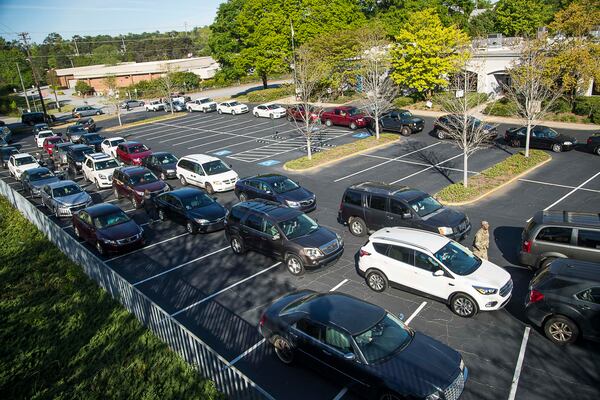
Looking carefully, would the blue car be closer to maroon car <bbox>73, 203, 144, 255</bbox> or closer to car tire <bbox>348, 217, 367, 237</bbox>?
car tire <bbox>348, 217, 367, 237</bbox>

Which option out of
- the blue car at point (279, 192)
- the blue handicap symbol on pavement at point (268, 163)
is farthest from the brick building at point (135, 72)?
the blue car at point (279, 192)

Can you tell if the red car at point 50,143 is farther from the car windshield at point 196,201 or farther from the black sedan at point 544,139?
the black sedan at point 544,139

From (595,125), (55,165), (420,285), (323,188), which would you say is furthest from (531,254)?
(55,165)

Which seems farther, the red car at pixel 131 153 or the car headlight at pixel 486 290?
the red car at pixel 131 153

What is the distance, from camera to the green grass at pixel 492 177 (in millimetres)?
19794

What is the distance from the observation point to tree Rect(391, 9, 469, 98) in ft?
128

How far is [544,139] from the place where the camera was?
26203 millimetres

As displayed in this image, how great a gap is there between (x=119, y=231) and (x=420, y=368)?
12605 millimetres

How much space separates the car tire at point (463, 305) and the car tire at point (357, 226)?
5751 millimetres

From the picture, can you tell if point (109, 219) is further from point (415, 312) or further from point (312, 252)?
point (415, 312)

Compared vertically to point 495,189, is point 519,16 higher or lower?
higher

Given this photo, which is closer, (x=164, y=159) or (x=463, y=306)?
(x=463, y=306)

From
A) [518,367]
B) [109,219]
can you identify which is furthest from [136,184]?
[518,367]

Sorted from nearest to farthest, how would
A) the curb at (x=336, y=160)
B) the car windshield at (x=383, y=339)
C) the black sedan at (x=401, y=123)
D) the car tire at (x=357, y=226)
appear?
1. the car windshield at (x=383, y=339)
2. the car tire at (x=357, y=226)
3. the curb at (x=336, y=160)
4. the black sedan at (x=401, y=123)
